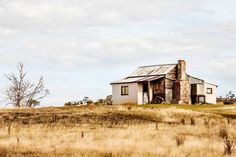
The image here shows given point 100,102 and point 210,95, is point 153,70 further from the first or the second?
point 100,102

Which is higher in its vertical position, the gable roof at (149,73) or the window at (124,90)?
the gable roof at (149,73)

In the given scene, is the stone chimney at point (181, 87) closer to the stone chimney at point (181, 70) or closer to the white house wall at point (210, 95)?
the stone chimney at point (181, 70)

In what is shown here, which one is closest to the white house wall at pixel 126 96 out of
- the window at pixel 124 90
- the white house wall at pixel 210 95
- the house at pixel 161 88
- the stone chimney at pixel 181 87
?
the house at pixel 161 88

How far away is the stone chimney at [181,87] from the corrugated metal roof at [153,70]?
1226 millimetres

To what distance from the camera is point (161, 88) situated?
63.6 m

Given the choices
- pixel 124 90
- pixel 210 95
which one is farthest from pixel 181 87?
pixel 124 90

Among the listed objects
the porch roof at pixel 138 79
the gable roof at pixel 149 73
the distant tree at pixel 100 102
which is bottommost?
the distant tree at pixel 100 102

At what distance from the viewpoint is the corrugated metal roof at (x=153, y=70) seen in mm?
65188

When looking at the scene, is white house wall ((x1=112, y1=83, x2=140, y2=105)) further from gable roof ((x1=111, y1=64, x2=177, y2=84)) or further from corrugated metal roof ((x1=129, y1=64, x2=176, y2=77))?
corrugated metal roof ((x1=129, y1=64, x2=176, y2=77))

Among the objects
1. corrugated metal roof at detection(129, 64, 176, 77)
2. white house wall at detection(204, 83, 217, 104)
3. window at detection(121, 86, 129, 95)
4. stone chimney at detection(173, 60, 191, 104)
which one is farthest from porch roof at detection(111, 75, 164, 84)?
white house wall at detection(204, 83, 217, 104)

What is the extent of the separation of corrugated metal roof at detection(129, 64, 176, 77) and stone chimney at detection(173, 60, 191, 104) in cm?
123

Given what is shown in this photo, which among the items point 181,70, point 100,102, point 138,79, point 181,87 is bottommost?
point 100,102

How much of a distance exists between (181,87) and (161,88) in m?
3.04

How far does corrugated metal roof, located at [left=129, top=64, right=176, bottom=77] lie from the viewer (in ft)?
214
